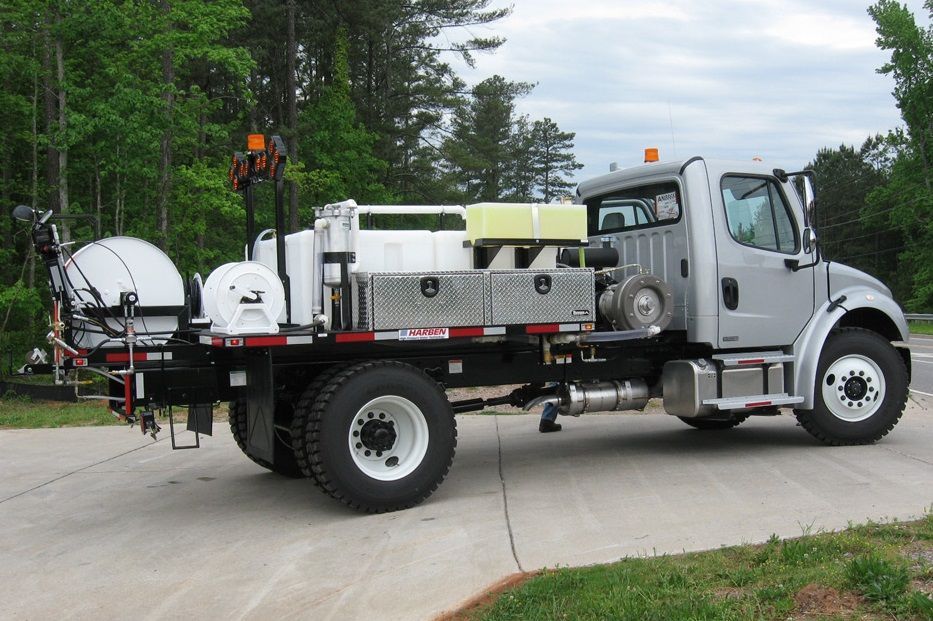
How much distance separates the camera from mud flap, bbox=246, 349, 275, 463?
6512 mm

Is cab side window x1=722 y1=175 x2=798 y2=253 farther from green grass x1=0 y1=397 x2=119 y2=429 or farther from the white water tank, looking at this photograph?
green grass x1=0 y1=397 x2=119 y2=429

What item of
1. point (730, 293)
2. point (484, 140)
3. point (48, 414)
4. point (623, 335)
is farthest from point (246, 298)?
point (484, 140)

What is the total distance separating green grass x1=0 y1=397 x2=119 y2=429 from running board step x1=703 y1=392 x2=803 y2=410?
301 inches

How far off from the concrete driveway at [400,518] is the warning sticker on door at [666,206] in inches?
87.9

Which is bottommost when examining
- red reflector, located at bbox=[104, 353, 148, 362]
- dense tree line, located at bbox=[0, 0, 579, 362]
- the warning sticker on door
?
red reflector, located at bbox=[104, 353, 148, 362]

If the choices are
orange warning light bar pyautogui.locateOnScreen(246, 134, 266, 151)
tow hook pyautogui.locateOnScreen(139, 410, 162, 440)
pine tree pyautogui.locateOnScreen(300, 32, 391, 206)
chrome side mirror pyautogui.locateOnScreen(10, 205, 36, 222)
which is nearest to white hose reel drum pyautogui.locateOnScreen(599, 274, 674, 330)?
orange warning light bar pyautogui.locateOnScreen(246, 134, 266, 151)

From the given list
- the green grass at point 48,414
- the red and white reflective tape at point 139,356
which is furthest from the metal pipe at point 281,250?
the green grass at point 48,414

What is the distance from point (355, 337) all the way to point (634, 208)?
354 centimetres

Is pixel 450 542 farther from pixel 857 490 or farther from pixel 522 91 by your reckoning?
pixel 522 91

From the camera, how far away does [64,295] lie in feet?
21.1

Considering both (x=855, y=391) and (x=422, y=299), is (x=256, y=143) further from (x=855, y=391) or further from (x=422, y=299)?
(x=855, y=391)

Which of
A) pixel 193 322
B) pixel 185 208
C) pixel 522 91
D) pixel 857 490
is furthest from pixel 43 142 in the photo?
pixel 522 91

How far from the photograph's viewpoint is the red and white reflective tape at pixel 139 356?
247 inches

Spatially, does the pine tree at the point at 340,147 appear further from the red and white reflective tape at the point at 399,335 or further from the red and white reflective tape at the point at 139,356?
the red and white reflective tape at the point at 139,356
